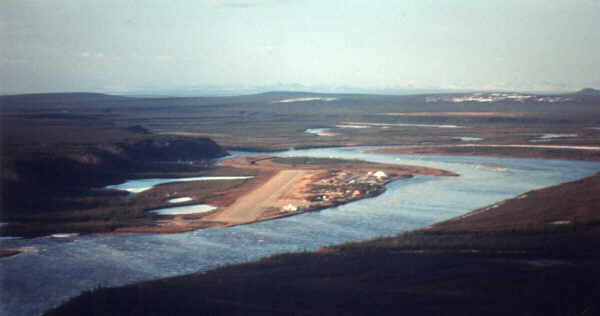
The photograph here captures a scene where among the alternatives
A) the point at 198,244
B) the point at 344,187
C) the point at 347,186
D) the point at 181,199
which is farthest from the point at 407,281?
the point at 347,186

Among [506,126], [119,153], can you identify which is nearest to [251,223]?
[119,153]

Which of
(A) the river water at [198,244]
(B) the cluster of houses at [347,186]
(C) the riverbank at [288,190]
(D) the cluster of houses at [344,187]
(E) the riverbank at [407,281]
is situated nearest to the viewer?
(E) the riverbank at [407,281]

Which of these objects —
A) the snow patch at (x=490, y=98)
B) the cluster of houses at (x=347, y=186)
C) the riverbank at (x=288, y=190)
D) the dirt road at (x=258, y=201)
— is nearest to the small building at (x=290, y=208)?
the riverbank at (x=288, y=190)

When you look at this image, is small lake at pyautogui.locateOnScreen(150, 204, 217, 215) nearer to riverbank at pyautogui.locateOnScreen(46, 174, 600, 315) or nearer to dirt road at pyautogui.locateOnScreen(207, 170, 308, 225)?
dirt road at pyautogui.locateOnScreen(207, 170, 308, 225)

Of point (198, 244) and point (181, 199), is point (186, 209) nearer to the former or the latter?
point (181, 199)

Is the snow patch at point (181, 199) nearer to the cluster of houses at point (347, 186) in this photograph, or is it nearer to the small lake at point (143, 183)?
the small lake at point (143, 183)
